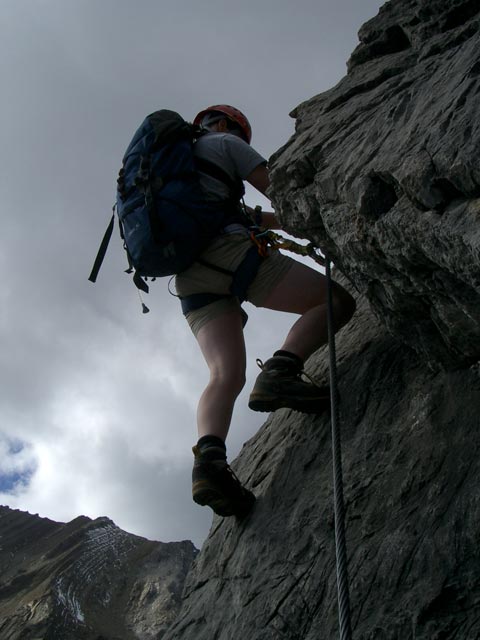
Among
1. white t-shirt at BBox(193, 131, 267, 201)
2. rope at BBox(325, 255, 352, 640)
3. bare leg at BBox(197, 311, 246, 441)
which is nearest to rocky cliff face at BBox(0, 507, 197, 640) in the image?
bare leg at BBox(197, 311, 246, 441)

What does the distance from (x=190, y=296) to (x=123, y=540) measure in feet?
55.8


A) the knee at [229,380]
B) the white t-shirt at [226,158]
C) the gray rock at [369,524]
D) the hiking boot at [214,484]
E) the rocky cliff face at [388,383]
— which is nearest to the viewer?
the rocky cliff face at [388,383]

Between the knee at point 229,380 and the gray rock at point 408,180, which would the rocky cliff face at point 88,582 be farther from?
the gray rock at point 408,180

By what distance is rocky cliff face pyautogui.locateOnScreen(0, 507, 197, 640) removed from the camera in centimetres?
1418

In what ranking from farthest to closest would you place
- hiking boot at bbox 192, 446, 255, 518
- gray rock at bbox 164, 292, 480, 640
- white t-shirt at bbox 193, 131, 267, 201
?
white t-shirt at bbox 193, 131, 267, 201 → hiking boot at bbox 192, 446, 255, 518 → gray rock at bbox 164, 292, 480, 640

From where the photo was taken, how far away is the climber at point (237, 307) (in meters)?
4.38

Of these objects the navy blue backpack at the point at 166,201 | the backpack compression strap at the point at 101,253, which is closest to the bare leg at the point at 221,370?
the navy blue backpack at the point at 166,201

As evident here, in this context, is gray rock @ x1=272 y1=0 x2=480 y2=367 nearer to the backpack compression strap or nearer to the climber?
the climber

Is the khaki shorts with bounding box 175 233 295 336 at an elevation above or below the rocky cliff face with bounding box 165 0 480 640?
above

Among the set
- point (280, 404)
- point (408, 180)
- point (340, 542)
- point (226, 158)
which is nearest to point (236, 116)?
point (226, 158)

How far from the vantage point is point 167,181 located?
4445 millimetres

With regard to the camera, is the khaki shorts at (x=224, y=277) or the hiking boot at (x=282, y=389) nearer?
the hiking boot at (x=282, y=389)

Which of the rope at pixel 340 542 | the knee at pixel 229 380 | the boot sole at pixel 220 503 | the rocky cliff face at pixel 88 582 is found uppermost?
the rocky cliff face at pixel 88 582

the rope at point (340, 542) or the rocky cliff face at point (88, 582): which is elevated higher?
the rocky cliff face at point (88, 582)
